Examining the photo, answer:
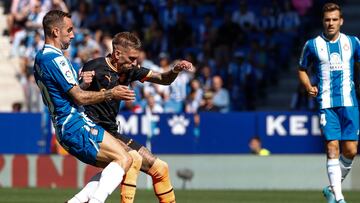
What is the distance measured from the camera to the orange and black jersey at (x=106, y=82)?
1199 centimetres

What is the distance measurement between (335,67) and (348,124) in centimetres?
69

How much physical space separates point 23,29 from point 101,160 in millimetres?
15945

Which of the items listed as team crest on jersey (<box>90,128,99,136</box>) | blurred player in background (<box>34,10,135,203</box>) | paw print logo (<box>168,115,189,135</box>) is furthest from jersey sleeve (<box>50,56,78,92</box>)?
paw print logo (<box>168,115,189,135</box>)

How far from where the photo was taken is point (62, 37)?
1132 centimetres

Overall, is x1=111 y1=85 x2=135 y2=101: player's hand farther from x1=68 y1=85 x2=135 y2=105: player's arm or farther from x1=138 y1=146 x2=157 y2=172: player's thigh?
x1=138 y1=146 x2=157 y2=172: player's thigh

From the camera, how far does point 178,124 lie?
907 inches

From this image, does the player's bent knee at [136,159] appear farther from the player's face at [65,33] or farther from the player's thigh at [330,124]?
the player's thigh at [330,124]

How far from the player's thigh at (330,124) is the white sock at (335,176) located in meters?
0.29

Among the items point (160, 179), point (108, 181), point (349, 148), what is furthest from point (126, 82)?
point (349, 148)

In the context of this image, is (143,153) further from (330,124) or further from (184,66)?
(330,124)

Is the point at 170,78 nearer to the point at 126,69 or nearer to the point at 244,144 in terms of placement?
the point at 126,69

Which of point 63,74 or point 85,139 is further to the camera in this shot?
point 85,139

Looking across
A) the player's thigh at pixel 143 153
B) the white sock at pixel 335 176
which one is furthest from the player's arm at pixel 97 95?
the white sock at pixel 335 176

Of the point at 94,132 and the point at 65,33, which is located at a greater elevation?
the point at 65,33
